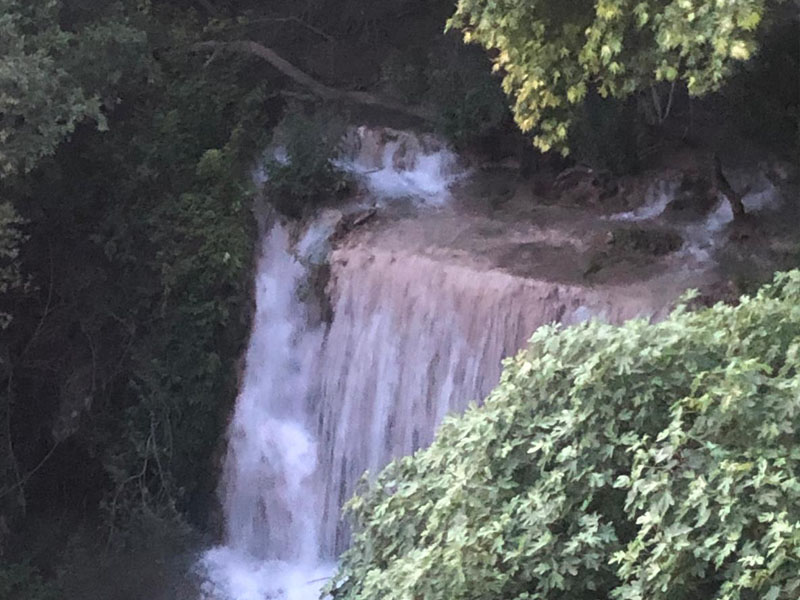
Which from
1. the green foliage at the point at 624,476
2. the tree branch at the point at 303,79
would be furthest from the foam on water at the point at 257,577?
the tree branch at the point at 303,79

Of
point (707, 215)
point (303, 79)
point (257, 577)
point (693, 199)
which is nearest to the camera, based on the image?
point (707, 215)

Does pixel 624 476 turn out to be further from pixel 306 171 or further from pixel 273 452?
pixel 306 171

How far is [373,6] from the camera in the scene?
9.07 m

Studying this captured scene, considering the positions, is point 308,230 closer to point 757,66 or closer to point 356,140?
point 356,140

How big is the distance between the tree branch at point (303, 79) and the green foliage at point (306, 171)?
102 cm

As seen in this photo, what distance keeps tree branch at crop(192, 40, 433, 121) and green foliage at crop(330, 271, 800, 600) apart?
5.13 meters

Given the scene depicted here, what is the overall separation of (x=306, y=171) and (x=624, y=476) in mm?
4663

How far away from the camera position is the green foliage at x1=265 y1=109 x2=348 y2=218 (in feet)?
22.3

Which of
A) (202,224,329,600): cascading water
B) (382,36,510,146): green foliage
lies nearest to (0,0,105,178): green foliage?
(202,224,329,600): cascading water

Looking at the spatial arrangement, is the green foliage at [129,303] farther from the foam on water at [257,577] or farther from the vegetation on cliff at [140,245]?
the foam on water at [257,577]

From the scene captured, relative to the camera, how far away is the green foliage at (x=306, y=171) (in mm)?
6785

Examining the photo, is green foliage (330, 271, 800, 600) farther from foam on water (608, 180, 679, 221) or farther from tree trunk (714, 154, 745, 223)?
foam on water (608, 180, 679, 221)

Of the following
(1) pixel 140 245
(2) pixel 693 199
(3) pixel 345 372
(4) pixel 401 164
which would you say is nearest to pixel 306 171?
(4) pixel 401 164

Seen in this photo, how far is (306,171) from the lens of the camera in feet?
22.2
